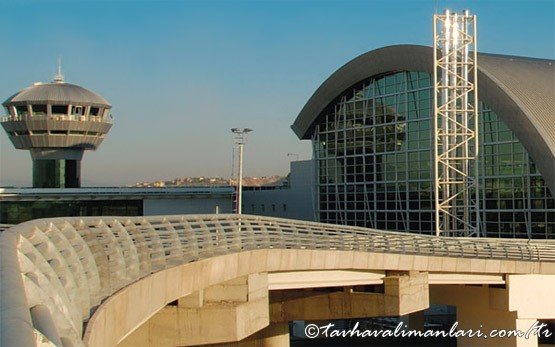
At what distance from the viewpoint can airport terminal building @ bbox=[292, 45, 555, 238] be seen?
3634cm

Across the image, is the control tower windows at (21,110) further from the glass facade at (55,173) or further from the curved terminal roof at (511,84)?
the curved terminal roof at (511,84)

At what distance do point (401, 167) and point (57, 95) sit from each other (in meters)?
33.8

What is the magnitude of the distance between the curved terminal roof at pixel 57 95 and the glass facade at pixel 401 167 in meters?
25.1

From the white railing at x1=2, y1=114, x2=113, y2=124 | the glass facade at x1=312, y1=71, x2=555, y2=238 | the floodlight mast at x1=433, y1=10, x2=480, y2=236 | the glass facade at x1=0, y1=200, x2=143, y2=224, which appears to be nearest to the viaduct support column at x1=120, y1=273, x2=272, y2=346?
the floodlight mast at x1=433, y1=10, x2=480, y2=236

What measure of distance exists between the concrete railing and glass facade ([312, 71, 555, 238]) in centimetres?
828

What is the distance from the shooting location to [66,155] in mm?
69938

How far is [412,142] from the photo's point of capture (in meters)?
44.0

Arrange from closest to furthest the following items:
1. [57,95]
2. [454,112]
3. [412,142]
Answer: [454,112] → [412,142] → [57,95]

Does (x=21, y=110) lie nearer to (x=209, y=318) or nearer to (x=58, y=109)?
(x=58, y=109)

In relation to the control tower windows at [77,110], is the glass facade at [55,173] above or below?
below

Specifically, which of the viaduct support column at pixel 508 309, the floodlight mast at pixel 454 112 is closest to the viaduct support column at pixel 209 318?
the viaduct support column at pixel 508 309

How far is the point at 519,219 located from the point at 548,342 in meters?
5.64

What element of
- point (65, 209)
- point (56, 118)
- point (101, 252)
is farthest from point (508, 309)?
point (56, 118)

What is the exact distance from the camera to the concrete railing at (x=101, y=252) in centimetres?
493
